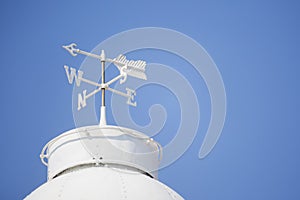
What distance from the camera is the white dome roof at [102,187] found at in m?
8.54

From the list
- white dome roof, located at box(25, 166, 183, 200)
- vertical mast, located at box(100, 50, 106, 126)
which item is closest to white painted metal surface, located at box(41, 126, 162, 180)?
white dome roof, located at box(25, 166, 183, 200)

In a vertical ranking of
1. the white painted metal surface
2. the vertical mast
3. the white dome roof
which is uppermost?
the vertical mast

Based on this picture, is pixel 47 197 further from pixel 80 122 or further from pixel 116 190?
pixel 80 122

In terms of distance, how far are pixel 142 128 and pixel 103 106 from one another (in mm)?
1063

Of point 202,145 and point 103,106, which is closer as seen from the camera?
point 202,145

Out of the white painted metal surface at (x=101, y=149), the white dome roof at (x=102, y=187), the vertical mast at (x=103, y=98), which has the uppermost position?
the vertical mast at (x=103, y=98)

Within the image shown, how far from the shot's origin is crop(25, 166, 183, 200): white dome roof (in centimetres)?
854

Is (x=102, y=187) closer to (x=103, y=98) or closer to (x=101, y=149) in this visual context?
(x=101, y=149)

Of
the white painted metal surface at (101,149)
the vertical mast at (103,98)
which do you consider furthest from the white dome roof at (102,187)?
the vertical mast at (103,98)

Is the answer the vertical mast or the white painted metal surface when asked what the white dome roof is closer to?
the white painted metal surface

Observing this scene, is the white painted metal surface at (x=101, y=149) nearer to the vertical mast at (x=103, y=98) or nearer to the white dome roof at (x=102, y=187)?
the white dome roof at (x=102, y=187)

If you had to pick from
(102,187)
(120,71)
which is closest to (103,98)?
(120,71)

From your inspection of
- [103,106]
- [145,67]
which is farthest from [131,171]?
[145,67]

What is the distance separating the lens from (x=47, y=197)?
866cm
